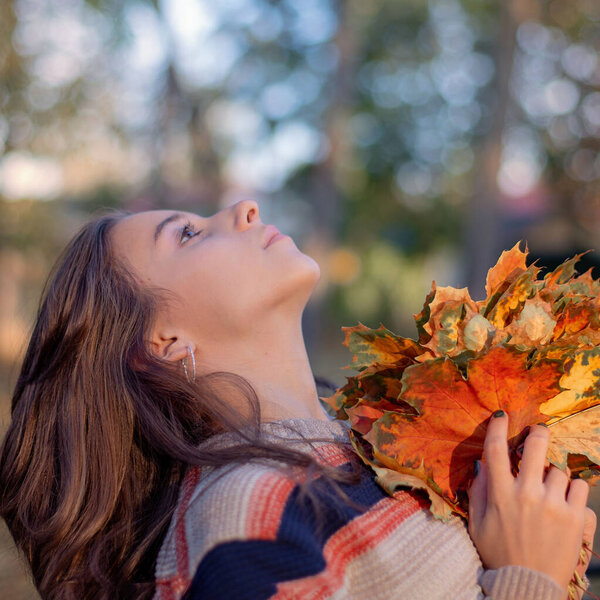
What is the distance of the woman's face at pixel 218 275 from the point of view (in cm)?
156

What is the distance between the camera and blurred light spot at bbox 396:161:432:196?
48.3ft

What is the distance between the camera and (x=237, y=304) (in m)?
1.54

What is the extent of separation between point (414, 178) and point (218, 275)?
13.9m

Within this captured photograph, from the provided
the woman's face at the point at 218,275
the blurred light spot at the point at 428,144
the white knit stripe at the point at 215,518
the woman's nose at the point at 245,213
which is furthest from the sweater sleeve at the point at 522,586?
the blurred light spot at the point at 428,144

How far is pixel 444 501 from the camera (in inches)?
49.4

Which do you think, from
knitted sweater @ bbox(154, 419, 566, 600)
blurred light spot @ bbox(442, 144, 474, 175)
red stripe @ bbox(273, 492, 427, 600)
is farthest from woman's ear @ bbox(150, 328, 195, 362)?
blurred light spot @ bbox(442, 144, 474, 175)

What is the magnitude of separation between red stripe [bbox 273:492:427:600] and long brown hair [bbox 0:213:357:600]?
104 millimetres

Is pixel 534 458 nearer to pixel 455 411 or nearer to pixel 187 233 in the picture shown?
pixel 455 411

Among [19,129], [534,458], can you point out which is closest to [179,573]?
[534,458]

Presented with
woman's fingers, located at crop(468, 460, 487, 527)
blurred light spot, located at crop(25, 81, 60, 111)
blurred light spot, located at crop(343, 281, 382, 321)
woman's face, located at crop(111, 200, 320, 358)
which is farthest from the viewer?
blurred light spot, located at crop(343, 281, 382, 321)

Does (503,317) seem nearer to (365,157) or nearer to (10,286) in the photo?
(10,286)

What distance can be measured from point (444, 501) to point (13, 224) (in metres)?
7.42

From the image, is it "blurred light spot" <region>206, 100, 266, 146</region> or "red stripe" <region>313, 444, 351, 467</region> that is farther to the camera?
"blurred light spot" <region>206, 100, 266, 146</region>

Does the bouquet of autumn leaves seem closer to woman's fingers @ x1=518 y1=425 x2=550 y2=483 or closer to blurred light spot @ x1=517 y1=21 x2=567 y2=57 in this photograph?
woman's fingers @ x1=518 y1=425 x2=550 y2=483
